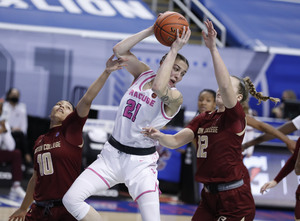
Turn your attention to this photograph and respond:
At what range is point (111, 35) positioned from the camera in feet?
46.9

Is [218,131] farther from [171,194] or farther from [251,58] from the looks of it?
[251,58]

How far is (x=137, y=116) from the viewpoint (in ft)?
16.0

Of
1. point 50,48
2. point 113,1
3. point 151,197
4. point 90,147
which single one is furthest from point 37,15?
point 151,197

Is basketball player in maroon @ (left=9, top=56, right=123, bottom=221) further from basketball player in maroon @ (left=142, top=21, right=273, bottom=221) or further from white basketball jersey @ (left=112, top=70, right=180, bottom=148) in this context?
basketball player in maroon @ (left=142, top=21, right=273, bottom=221)

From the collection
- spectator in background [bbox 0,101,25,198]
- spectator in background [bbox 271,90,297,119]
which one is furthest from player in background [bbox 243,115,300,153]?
spectator in background [bbox 271,90,297,119]

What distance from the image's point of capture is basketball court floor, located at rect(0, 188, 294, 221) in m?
8.65

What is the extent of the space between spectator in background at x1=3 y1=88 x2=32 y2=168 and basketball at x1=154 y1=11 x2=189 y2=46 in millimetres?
7594

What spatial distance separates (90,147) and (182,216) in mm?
2422

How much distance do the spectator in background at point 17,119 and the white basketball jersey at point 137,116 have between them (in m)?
7.40

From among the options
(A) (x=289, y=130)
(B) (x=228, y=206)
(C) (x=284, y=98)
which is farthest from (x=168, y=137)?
(C) (x=284, y=98)

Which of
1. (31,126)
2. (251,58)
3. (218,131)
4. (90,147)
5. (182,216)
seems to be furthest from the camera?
(251,58)

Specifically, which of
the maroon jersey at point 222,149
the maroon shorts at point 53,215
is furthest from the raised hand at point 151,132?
the maroon shorts at point 53,215

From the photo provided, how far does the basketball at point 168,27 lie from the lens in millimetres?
4898

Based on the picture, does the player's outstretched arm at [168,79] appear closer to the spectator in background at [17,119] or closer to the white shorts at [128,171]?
the white shorts at [128,171]
